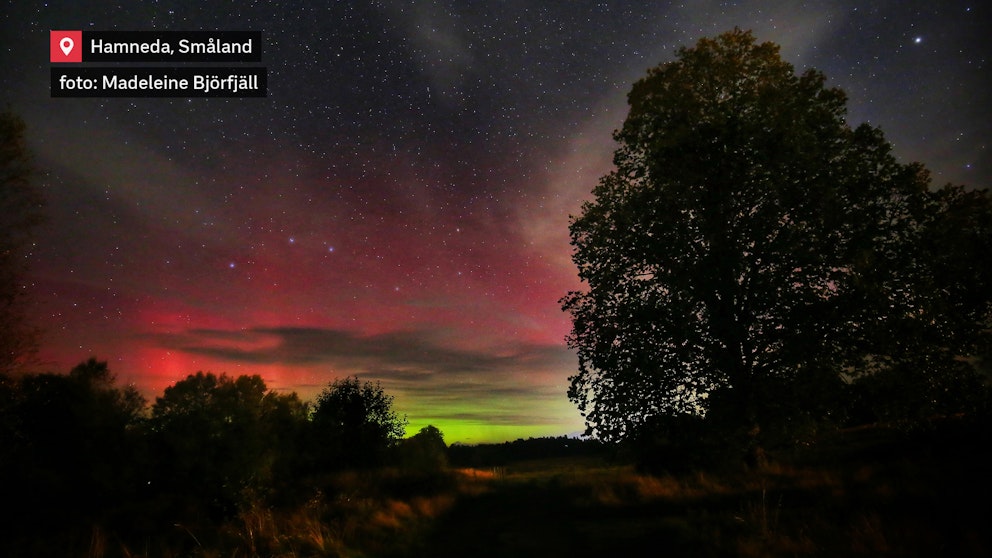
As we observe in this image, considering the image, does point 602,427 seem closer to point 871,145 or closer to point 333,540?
point 333,540

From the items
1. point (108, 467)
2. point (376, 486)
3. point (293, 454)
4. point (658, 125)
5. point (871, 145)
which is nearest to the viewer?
point (871, 145)

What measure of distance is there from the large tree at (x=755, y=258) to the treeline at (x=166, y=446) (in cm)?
1267

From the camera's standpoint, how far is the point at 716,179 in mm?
13570

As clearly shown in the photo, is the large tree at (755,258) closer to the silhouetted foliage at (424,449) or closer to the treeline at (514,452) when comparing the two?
the silhouetted foliage at (424,449)

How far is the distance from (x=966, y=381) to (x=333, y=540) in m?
15.5

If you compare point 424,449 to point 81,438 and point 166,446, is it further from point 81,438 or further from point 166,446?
point 81,438

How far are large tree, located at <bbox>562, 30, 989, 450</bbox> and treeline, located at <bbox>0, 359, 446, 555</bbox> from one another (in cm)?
1267

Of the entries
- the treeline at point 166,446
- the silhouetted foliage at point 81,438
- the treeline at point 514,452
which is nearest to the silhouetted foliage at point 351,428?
the treeline at point 166,446

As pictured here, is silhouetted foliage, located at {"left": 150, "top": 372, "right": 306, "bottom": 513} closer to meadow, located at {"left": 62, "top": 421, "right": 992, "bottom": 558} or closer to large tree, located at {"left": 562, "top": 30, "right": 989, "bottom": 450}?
meadow, located at {"left": 62, "top": 421, "right": 992, "bottom": 558}

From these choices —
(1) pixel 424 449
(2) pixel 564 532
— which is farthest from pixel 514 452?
(2) pixel 564 532

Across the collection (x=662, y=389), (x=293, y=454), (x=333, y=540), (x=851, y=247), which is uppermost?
(x=851, y=247)

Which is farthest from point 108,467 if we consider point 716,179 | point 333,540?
point 716,179

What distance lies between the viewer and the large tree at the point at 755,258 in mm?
11703

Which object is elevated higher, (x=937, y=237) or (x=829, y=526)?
(x=937, y=237)
